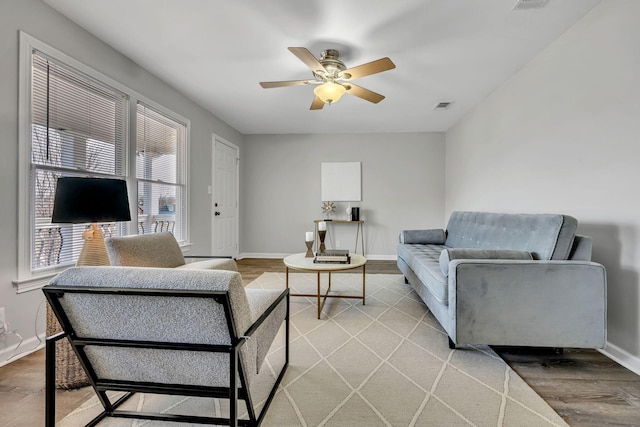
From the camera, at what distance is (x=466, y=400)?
1.50 m

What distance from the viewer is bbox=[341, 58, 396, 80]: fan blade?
2.24 m

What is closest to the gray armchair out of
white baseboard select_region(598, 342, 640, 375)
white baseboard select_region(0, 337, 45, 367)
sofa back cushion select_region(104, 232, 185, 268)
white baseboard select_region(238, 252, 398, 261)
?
sofa back cushion select_region(104, 232, 185, 268)

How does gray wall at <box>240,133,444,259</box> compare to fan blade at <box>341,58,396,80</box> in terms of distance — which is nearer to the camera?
fan blade at <box>341,58,396,80</box>

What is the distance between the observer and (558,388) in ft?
5.26

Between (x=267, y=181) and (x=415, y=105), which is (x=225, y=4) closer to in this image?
(x=415, y=105)

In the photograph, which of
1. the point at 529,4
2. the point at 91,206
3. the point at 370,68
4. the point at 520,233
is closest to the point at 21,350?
the point at 91,206

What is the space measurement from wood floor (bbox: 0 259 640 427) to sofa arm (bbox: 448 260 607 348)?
17 centimetres

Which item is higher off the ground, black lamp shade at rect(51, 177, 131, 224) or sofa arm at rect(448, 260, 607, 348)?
black lamp shade at rect(51, 177, 131, 224)

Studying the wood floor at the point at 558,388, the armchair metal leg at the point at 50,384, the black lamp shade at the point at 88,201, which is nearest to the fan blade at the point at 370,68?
the black lamp shade at the point at 88,201

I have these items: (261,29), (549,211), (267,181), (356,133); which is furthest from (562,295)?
(267,181)

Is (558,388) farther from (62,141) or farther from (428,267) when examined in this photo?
(62,141)

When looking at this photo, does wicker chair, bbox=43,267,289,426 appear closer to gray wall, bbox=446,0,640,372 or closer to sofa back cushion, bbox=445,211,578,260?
sofa back cushion, bbox=445,211,578,260

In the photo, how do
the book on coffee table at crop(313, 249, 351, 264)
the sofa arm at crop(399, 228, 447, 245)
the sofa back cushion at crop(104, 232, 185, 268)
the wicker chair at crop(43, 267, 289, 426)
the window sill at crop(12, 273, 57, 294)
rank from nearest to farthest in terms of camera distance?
the wicker chair at crop(43, 267, 289, 426), the window sill at crop(12, 273, 57, 294), the sofa back cushion at crop(104, 232, 185, 268), the book on coffee table at crop(313, 249, 351, 264), the sofa arm at crop(399, 228, 447, 245)

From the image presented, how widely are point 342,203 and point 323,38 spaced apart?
A: 3.42 m
